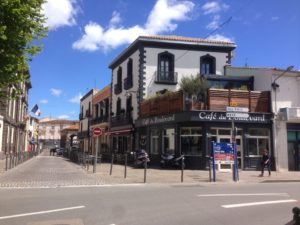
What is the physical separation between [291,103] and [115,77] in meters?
20.1

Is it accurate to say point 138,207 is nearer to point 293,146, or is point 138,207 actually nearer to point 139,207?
point 139,207

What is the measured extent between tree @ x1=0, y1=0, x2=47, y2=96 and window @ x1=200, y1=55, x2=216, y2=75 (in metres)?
22.8

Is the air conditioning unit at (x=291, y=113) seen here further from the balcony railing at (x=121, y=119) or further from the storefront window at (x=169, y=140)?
the balcony railing at (x=121, y=119)

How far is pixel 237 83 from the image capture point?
3031 centimetres

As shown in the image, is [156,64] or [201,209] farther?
[156,64]

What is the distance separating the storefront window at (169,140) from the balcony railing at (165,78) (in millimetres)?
5790

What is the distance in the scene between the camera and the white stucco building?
86.8ft

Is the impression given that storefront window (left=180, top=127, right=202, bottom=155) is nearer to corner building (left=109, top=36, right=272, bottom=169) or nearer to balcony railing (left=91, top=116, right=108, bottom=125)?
corner building (left=109, top=36, right=272, bottom=169)

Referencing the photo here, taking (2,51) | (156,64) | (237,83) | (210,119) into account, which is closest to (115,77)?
(156,64)

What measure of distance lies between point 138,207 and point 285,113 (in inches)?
743

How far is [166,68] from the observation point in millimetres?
33531

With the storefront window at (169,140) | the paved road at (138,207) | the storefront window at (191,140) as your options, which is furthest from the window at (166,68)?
the paved road at (138,207)

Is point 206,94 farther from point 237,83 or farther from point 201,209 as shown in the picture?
point 201,209

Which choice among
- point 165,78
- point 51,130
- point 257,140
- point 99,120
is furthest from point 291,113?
point 51,130
